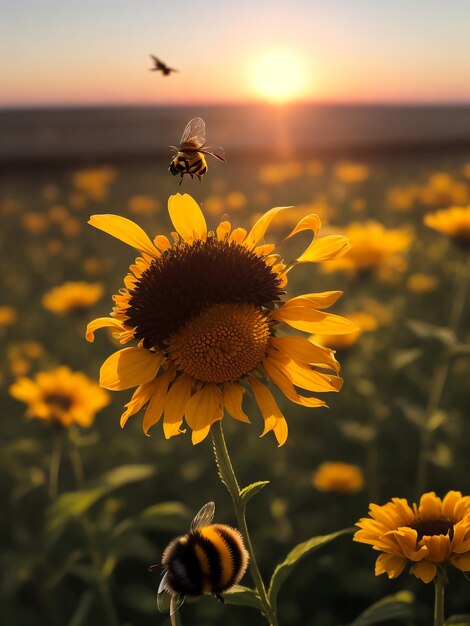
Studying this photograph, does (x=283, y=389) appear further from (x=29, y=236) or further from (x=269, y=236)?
(x=29, y=236)

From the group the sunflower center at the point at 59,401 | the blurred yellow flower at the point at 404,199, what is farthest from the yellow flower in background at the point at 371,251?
the blurred yellow flower at the point at 404,199

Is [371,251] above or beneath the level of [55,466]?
above

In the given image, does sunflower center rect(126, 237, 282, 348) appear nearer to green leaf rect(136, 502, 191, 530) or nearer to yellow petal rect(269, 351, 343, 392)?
yellow petal rect(269, 351, 343, 392)

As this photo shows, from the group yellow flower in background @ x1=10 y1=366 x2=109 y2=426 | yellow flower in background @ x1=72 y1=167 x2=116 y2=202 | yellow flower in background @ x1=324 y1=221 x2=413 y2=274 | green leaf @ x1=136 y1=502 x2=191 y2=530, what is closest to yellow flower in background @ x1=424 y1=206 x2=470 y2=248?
yellow flower in background @ x1=324 y1=221 x2=413 y2=274

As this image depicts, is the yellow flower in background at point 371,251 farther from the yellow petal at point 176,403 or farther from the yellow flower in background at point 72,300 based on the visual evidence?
the yellow petal at point 176,403

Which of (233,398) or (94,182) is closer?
(233,398)

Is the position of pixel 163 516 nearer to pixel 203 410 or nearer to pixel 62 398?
pixel 62 398

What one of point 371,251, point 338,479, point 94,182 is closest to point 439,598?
point 338,479
